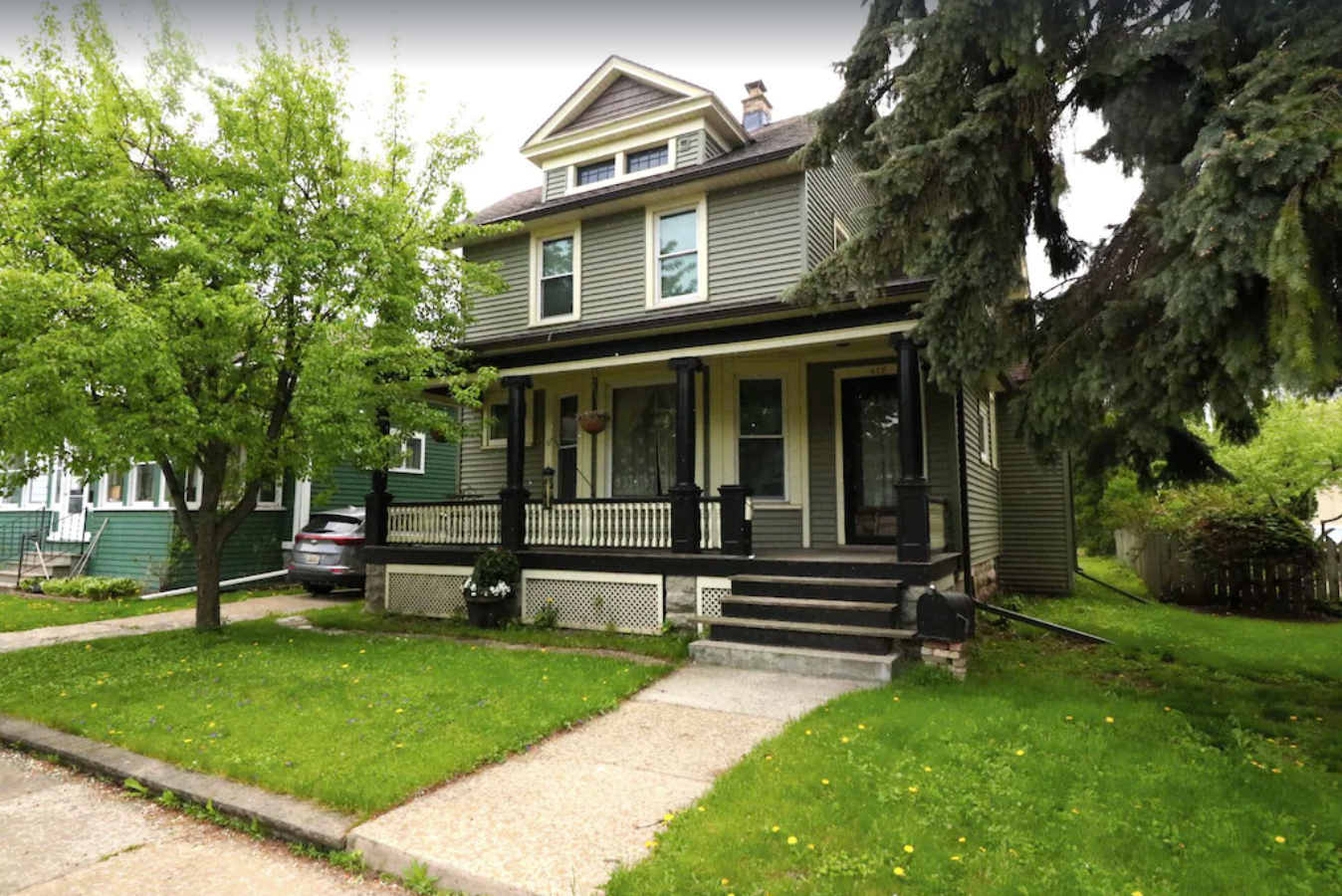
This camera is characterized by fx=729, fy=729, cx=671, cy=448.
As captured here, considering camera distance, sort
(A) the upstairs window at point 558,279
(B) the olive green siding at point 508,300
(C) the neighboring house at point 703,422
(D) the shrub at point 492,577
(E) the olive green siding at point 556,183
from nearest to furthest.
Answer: (C) the neighboring house at point 703,422 < (D) the shrub at point 492,577 < (A) the upstairs window at point 558,279 < (B) the olive green siding at point 508,300 < (E) the olive green siding at point 556,183

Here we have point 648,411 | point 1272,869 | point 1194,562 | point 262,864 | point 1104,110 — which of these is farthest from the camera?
point 1194,562

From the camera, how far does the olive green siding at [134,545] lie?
13.8m

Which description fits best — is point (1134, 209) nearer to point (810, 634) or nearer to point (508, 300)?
point (810, 634)

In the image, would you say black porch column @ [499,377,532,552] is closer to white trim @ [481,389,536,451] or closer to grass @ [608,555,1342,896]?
white trim @ [481,389,536,451]

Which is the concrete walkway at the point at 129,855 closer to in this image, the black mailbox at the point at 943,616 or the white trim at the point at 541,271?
the black mailbox at the point at 943,616

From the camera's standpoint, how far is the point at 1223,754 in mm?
4488

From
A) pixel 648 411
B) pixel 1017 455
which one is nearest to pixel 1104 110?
pixel 648 411

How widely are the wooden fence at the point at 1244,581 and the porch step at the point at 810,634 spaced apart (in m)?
9.38

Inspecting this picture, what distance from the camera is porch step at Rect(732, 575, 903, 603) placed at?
23.4ft

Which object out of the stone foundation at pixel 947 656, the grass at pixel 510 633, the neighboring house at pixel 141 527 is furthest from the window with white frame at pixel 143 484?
the stone foundation at pixel 947 656

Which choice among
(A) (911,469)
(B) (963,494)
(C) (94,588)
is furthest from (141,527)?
(B) (963,494)

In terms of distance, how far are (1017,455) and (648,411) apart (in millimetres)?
7152

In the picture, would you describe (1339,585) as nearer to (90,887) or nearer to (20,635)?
(90,887)

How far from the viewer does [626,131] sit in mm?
11867
